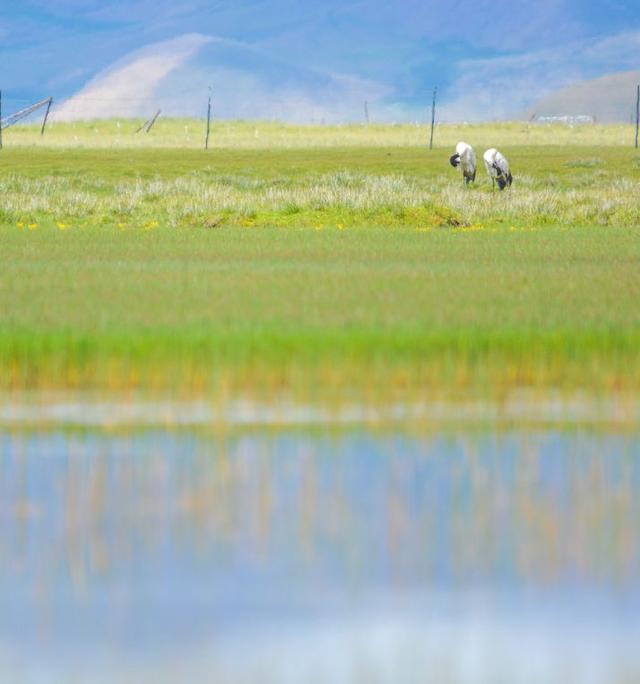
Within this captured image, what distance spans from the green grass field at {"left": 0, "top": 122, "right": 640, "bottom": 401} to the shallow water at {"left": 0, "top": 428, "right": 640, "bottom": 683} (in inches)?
82.6

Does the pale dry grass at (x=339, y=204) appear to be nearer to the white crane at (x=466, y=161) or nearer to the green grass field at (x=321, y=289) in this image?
the green grass field at (x=321, y=289)

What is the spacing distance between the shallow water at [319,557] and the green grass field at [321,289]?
210 cm

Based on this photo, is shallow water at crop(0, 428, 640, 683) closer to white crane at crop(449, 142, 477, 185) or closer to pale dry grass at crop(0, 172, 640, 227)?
pale dry grass at crop(0, 172, 640, 227)

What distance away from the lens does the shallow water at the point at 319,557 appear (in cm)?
591

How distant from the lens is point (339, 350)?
1280 centimetres

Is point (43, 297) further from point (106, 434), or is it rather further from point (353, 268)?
point (106, 434)

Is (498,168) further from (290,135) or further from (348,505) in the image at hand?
(290,135)

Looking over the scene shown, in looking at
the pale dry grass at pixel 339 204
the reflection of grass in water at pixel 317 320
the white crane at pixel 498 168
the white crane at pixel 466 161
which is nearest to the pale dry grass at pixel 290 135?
the white crane at pixel 466 161

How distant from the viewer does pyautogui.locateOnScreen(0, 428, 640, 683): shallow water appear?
5.91 m

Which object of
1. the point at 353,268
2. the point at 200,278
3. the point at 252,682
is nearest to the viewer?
the point at 252,682

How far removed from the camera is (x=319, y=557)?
730 centimetres

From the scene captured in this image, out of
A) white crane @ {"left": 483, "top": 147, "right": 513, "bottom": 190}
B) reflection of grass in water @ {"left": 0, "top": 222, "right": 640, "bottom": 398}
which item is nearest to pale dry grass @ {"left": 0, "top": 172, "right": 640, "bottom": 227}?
white crane @ {"left": 483, "top": 147, "right": 513, "bottom": 190}

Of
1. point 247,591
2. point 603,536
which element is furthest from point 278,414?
point 247,591

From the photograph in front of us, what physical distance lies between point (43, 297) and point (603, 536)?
10007mm
